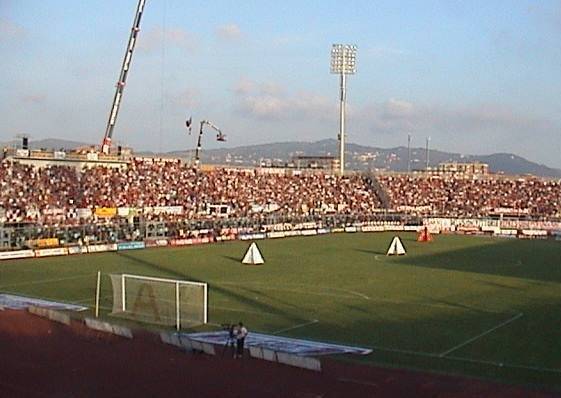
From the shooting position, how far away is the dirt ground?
17719 millimetres

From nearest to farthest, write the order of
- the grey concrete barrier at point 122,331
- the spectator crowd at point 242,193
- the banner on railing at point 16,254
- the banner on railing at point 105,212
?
1. the grey concrete barrier at point 122,331
2. the banner on railing at point 16,254
3. the spectator crowd at point 242,193
4. the banner on railing at point 105,212

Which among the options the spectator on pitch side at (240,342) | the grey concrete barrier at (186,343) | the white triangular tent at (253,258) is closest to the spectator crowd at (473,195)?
the white triangular tent at (253,258)

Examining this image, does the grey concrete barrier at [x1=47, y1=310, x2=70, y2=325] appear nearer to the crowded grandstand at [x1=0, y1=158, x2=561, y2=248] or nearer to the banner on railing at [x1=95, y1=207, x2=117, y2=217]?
the crowded grandstand at [x1=0, y1=158, x2=561, y2=248]

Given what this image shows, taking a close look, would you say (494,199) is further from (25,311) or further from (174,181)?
(25,311)

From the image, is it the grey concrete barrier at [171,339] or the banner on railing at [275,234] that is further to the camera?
the banner on railing at [275,234]

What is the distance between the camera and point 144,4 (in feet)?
272

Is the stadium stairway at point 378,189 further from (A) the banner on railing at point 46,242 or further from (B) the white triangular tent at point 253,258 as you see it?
(A) the banner on railing at point 46,242

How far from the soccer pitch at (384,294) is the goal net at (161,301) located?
0.83 metres

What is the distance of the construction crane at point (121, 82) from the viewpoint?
8312 centimetres

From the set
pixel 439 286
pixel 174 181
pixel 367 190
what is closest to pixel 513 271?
pixel 439 286

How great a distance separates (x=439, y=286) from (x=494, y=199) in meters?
59.0

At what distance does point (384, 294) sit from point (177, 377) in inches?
610

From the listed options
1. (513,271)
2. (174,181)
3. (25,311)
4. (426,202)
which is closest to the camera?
(25,311)

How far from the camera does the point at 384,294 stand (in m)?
33.2
